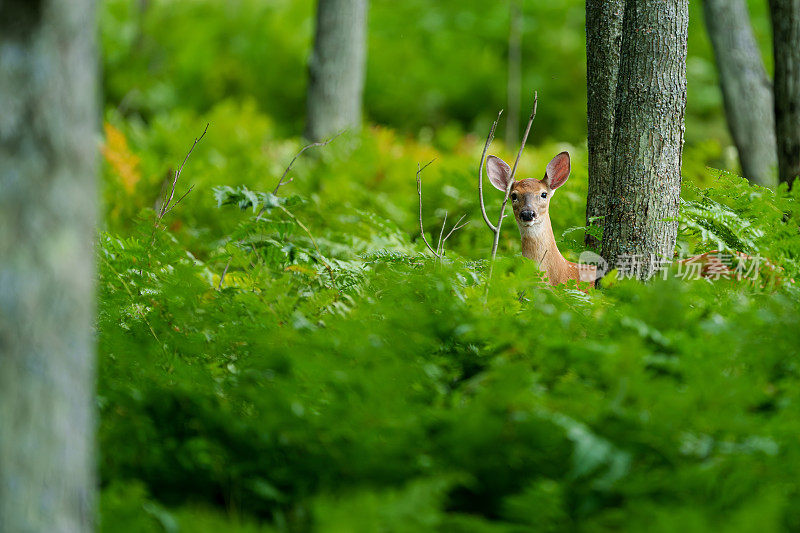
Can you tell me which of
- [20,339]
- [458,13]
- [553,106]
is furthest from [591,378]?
[458,13]

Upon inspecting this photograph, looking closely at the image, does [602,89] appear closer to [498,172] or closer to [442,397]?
[498,172]

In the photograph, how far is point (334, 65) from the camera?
31.3 feet

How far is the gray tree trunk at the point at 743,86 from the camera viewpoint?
7.81 m

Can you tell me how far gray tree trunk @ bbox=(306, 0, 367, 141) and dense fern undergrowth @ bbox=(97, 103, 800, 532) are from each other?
5.52 metres

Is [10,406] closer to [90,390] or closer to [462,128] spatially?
[90,390]

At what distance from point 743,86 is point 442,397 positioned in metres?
6.28

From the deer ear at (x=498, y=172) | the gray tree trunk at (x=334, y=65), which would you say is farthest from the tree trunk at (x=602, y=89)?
the gray tree trunk at (x=334, y=65)

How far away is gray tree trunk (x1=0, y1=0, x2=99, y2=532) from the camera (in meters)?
2.08

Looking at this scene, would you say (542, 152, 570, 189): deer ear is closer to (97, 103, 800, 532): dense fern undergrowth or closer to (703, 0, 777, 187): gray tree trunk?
(97, 103, 800, 532): dense fern undergrowth

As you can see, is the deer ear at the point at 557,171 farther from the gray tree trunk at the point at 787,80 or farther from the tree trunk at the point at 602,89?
the gray tree trunk at the point at 787,80

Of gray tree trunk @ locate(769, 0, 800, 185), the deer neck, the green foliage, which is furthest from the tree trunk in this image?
the green foliage

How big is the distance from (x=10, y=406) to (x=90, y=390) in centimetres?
25

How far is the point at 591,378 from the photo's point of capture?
2.98 meters

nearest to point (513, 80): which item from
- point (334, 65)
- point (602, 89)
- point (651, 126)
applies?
point (334, 65)
